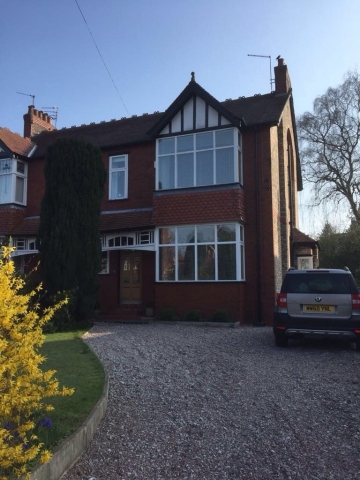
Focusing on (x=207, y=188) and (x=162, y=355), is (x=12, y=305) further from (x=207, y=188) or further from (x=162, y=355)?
(x=207, y=188)

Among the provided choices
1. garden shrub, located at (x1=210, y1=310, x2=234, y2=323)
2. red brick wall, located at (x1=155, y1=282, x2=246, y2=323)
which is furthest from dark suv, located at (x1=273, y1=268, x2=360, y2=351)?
red brick wall, located at (x1=155, y1=282, x2=246, y2=323)

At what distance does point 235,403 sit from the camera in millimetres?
5340

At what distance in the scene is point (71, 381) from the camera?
19.1 feet

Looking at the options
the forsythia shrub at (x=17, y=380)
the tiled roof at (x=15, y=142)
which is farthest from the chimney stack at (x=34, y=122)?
the forsythia shrub at (x=17, y=380)

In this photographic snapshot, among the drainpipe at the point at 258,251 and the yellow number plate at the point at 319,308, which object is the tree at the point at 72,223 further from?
the yellow number plate at the point at 319,308

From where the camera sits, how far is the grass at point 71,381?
156 inches

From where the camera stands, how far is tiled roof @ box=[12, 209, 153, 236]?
48.7ft

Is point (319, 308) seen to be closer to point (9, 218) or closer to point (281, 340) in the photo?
point (281, 340)

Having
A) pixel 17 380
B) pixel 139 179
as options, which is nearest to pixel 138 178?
pixel 139 179

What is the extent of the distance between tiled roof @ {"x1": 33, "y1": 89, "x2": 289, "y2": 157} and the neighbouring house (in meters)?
0.09

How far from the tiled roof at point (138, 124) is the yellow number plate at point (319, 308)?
7621 mm

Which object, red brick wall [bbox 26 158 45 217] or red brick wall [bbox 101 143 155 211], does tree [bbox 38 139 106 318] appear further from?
red brick wall [bbox 26 158 45 217]

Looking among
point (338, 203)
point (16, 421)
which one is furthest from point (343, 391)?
point (338, 203)

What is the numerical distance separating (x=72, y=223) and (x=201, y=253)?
14.0 feet
